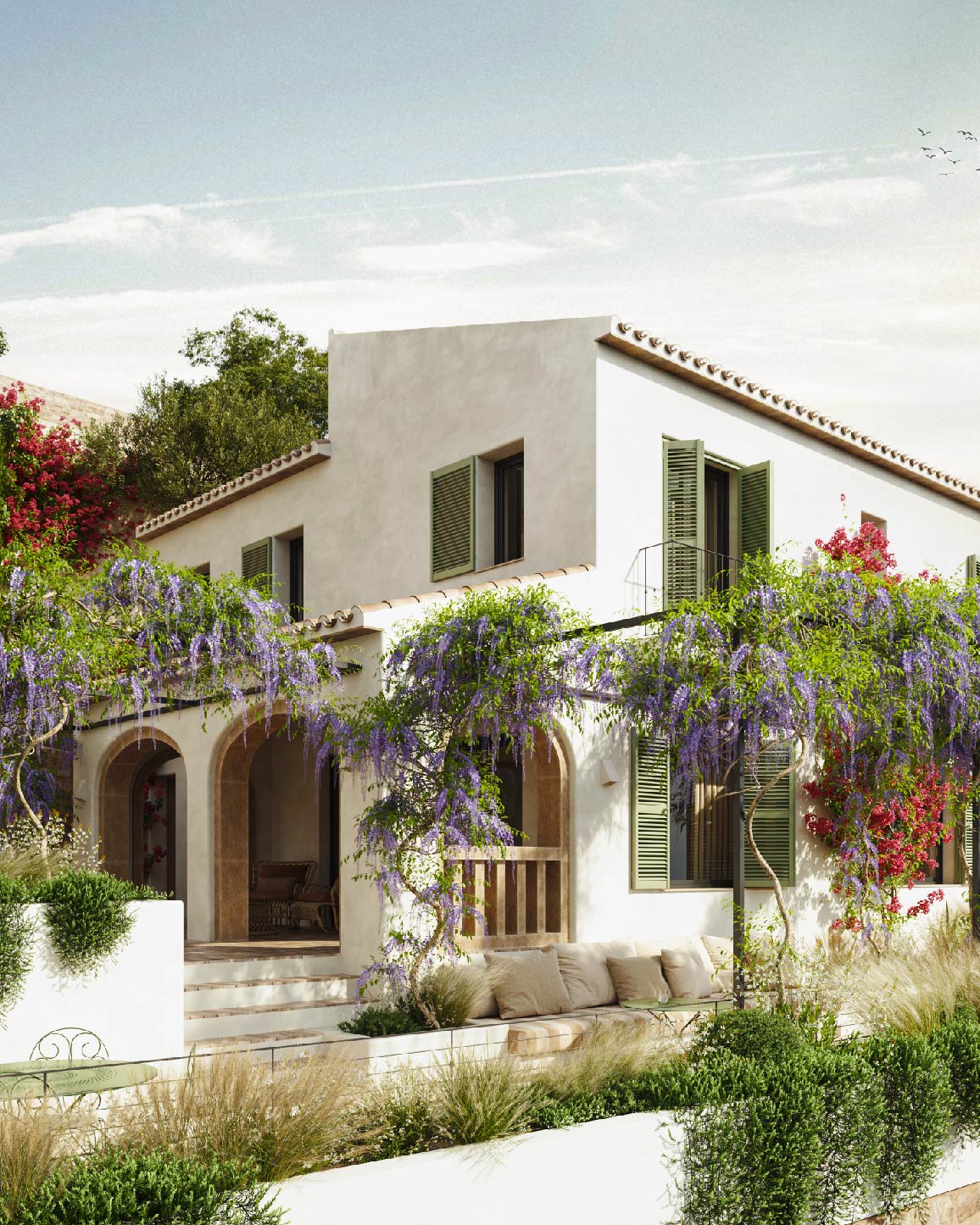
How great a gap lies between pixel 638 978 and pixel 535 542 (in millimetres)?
4128

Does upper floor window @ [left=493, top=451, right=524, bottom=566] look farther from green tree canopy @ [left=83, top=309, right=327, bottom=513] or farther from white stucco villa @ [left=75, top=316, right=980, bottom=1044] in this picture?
green tree canopy @ [left=83, top=309, right=327, bottom=513]

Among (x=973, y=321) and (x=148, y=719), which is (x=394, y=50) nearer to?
(x=148, y=719)

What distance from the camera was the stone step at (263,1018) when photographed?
881 centimetres

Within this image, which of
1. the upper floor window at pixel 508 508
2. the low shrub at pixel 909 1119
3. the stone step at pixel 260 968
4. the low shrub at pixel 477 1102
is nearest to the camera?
the low shrub at pixel 477 1102

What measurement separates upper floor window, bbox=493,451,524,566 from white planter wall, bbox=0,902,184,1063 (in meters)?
5.86

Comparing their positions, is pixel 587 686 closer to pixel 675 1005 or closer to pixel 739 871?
pixel 739 871

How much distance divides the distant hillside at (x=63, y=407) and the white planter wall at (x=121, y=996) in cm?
1568

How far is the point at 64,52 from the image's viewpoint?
11.3 meters

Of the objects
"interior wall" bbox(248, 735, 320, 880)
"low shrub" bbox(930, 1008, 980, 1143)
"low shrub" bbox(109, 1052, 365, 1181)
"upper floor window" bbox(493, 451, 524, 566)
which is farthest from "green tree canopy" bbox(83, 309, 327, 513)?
"low shrub" bbox(109, 1052, 365, 1181)

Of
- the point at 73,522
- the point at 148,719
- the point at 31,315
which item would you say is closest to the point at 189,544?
the point at 73,522

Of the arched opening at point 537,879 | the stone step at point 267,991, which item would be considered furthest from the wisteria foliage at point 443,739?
the arched opening at point 537,879

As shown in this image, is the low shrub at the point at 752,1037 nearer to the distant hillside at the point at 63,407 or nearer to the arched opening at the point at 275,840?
the arched opening at the point at 275,840

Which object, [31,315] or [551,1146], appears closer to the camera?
[551,1146]

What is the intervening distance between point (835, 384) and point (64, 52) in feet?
39.9
